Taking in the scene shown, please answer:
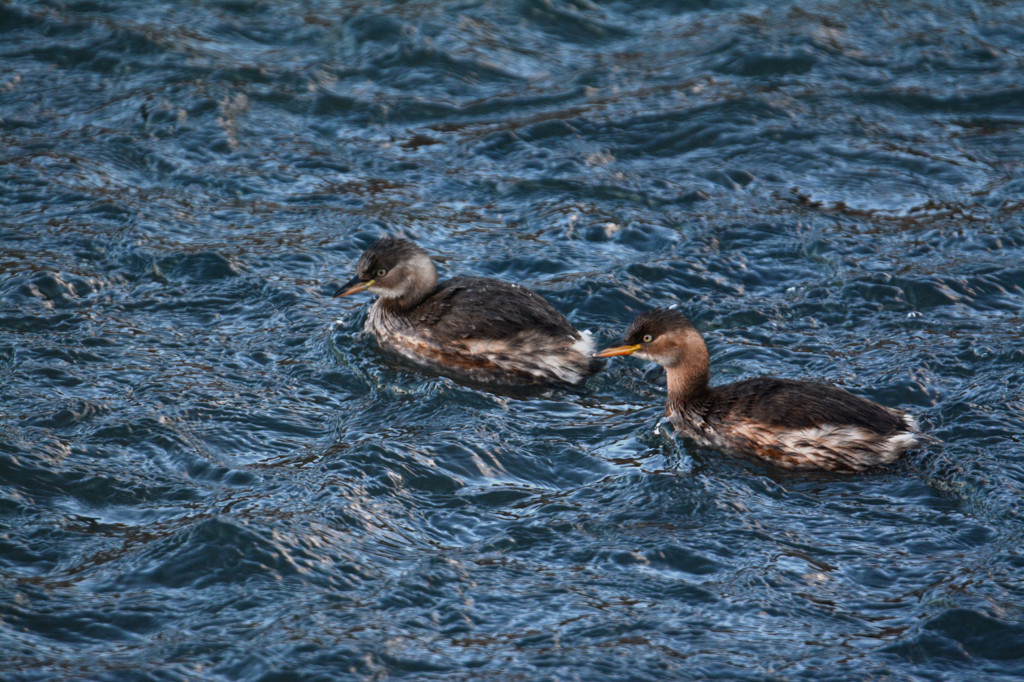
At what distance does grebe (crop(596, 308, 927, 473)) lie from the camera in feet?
22.4

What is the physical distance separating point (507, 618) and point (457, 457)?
150 centimetres

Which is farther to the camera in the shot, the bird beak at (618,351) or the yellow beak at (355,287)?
the yellow beak at (355,287)

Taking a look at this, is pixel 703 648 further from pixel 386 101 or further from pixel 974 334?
pixel 386 101

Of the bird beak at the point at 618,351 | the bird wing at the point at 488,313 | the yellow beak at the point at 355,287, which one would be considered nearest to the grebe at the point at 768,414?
the bird beak at the point at 618,351

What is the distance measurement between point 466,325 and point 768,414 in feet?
7.07

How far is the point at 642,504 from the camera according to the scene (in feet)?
21.8

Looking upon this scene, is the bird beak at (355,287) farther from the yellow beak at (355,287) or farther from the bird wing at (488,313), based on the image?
the bird wing at (488,313)

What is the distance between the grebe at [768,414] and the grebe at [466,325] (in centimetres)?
39

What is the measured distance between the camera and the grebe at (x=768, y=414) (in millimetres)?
6812

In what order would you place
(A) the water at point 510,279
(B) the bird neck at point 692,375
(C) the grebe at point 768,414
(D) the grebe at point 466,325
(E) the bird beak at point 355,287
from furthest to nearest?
(E) the bird beak at point 355,287
(D) the grebe at point 466,325
(B) the bird neck at point 692,375
(C) the grebe at point 768,414
(A) the water at point 510,279

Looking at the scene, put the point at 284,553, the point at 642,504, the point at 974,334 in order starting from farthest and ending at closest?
the point at 974,334, the point at 642,504, the point at 284,553

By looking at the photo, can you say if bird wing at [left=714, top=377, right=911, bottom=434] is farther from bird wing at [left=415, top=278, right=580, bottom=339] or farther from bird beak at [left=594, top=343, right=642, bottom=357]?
bird wing at [left=415, top=278, right=580, bottom=339]

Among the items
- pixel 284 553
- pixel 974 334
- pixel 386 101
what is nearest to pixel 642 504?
pixel 284 553

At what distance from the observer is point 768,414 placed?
23.0 feet
